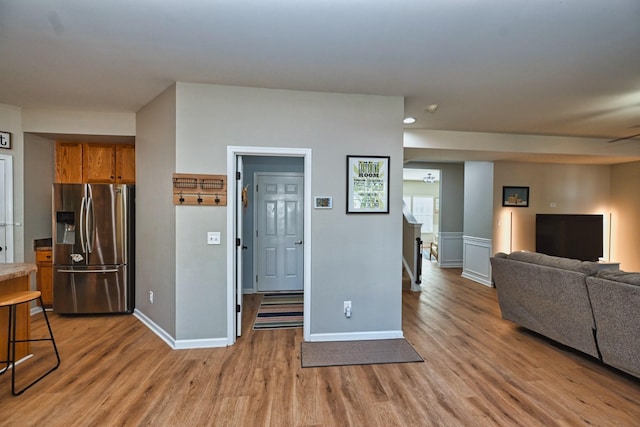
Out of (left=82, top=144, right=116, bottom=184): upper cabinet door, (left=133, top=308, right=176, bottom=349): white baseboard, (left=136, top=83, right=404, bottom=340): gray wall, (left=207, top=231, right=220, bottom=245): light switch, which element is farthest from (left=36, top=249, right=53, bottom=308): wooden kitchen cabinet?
(left=207, top=231, right=220, bottom=245): light switch

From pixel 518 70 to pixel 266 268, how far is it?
428 cm

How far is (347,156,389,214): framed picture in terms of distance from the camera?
312 cm

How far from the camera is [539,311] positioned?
3062 millimetres

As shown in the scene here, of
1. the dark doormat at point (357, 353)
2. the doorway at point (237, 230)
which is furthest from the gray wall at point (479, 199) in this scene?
the doorway at point (237, 230)

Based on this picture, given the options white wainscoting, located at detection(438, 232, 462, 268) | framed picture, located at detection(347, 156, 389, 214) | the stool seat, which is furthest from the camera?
white wainscoting, located at detection(438, 232, 462, 268)

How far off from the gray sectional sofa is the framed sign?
618cm

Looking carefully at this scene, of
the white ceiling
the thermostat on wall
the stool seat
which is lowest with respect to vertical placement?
the stool seat

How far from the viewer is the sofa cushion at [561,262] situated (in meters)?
2.65

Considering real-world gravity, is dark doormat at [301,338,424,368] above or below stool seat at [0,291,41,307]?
below

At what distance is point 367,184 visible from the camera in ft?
10.3

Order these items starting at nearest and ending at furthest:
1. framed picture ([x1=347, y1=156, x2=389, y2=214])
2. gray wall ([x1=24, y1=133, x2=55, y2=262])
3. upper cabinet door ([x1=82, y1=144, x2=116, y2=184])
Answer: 1. framed picture ([x1=347, y1=156, x2=389, y2=214])
2. gray wall ([x1=24, y1=133, x2=55, y2=262])
3. upper cabinet door ([x1=82, y1=144, x2=116, y2=184])

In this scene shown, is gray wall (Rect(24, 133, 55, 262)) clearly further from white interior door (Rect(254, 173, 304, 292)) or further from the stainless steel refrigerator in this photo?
white interior door (Rect(254, 173, 304, 292))

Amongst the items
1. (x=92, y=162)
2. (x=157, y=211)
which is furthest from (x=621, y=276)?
(x=92, y=162)

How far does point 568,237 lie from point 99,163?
7.94 m
